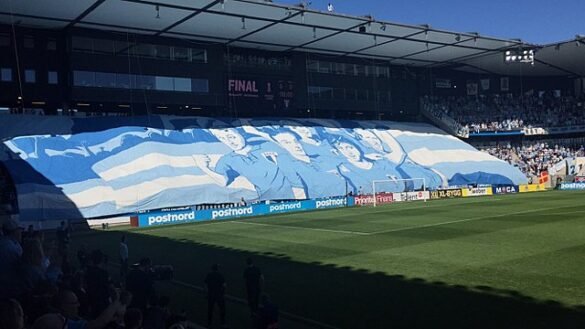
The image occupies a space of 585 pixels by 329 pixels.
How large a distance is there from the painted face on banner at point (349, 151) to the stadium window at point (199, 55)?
16254 mm

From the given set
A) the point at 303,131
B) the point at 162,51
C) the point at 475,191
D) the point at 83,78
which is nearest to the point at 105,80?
the point at 83,78

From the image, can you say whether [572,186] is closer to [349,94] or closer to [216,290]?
[349,94]

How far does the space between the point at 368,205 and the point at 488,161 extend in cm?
2218

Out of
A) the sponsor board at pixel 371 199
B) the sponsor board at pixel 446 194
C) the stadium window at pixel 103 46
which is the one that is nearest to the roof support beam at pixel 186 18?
the stadium window at pixel 103 46

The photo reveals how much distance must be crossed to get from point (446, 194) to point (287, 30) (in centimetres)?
2175

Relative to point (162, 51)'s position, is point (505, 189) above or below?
below

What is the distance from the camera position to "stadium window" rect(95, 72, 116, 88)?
1913 inches

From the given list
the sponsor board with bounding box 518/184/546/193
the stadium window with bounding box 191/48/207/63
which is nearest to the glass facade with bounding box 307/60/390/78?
the stadium window with bounding box 191/48/207/63

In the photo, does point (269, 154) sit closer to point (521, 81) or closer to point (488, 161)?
point (488, 161)

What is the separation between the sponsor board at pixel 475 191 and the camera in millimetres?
53247

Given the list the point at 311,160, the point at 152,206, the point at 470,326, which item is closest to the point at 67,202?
the point at 152,206

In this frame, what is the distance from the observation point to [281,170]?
49.7m

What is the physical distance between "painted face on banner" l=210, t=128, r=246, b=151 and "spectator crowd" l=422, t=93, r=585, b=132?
97.6 feet

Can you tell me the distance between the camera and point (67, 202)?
39406mm
